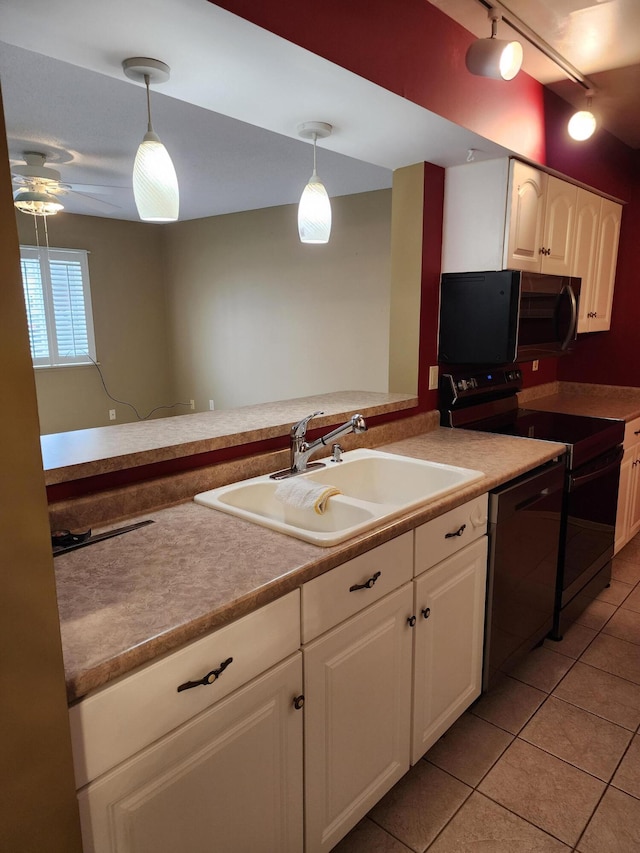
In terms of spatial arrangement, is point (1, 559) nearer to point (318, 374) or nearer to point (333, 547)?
point (333, 547)

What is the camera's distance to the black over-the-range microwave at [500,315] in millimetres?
2428

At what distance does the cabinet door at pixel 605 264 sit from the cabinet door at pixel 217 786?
3.07 m

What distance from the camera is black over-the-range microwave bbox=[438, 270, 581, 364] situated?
243 centimetres

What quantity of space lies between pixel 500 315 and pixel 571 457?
2.22 ft

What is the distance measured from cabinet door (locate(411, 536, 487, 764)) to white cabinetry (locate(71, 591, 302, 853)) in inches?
20.0

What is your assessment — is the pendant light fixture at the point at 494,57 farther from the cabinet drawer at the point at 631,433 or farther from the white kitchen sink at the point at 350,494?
the cabinet drawer at the point at 631,433

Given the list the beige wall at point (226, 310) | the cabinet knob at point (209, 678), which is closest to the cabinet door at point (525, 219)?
the cabinet knob at point (209, 678)

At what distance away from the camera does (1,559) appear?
2.29 ft

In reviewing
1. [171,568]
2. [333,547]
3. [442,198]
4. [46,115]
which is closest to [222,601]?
A: [171,568]

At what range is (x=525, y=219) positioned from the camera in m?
2.48

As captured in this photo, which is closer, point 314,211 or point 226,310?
point 314,211

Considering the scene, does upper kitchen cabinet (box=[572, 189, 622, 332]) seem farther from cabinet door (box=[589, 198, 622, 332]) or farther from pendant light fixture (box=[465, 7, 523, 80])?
pendant light fixture (box=[465, 7, 523, 80])

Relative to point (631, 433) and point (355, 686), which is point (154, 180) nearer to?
point (355, 686)

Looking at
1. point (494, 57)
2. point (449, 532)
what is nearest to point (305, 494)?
point (449, 532)
